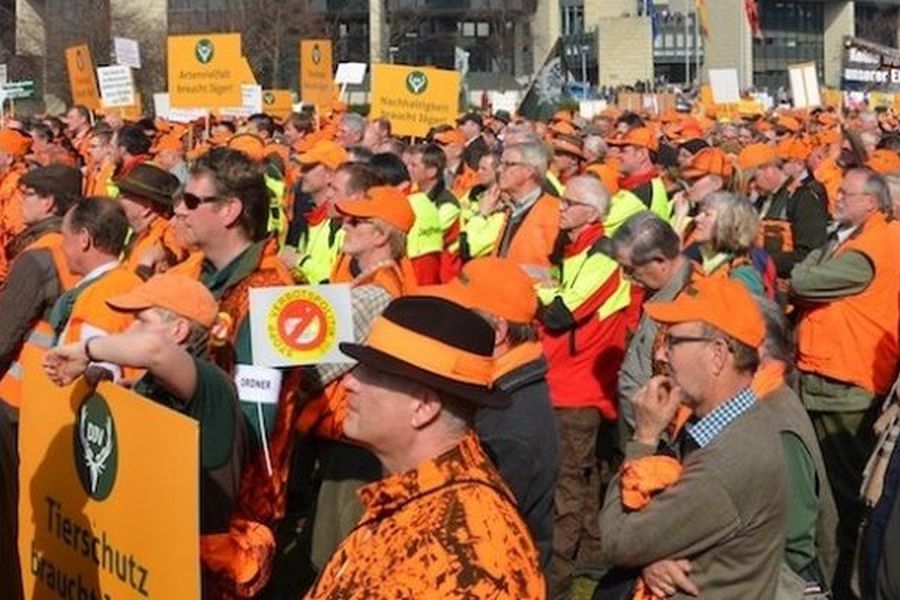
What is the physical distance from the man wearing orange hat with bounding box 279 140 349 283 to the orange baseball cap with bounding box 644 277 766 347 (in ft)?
12.1

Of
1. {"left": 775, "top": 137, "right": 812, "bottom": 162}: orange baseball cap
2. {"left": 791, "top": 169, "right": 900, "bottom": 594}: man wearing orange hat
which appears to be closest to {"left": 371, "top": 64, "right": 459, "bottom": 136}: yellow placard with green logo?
{"left": 775, "top": 137, "right": 812, "bottom": 162}: orange baseball cap

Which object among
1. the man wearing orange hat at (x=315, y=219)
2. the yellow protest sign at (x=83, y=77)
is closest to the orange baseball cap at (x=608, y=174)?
the man wearing orange hat at (x=315, y=219)

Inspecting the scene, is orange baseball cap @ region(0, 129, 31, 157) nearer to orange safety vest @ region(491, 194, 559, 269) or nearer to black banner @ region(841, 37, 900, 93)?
orange safety vest @ region(491, 194, 559, 269)

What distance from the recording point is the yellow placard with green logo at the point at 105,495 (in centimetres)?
387

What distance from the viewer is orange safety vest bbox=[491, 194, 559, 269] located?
8.84 m

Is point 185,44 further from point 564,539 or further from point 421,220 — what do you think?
point 564,539

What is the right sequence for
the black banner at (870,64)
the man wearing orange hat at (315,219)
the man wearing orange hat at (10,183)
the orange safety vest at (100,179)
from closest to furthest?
the man wearing orange hat at (315,219)
the man wearing orange hat at (10,183)
the orange safety vest at (100,179)
the black banner at (870,64)

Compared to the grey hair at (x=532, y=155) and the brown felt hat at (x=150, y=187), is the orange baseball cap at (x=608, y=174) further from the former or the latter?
the brown felt hat at (x=150, y=187)

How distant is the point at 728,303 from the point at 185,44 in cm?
1257

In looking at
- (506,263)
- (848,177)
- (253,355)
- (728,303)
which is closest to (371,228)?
(506,263)

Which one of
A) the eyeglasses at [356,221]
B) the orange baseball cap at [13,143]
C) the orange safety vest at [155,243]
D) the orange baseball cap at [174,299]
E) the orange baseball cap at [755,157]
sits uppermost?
the orange baseball cap at [13,143]

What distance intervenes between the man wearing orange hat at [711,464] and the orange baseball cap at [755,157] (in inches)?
354

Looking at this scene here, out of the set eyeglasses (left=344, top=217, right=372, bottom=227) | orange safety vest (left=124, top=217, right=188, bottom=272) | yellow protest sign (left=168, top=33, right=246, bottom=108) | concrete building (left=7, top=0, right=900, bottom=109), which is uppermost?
concrete building (left=7, top=0, right=900, bottom=109)

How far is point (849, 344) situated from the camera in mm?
8180
